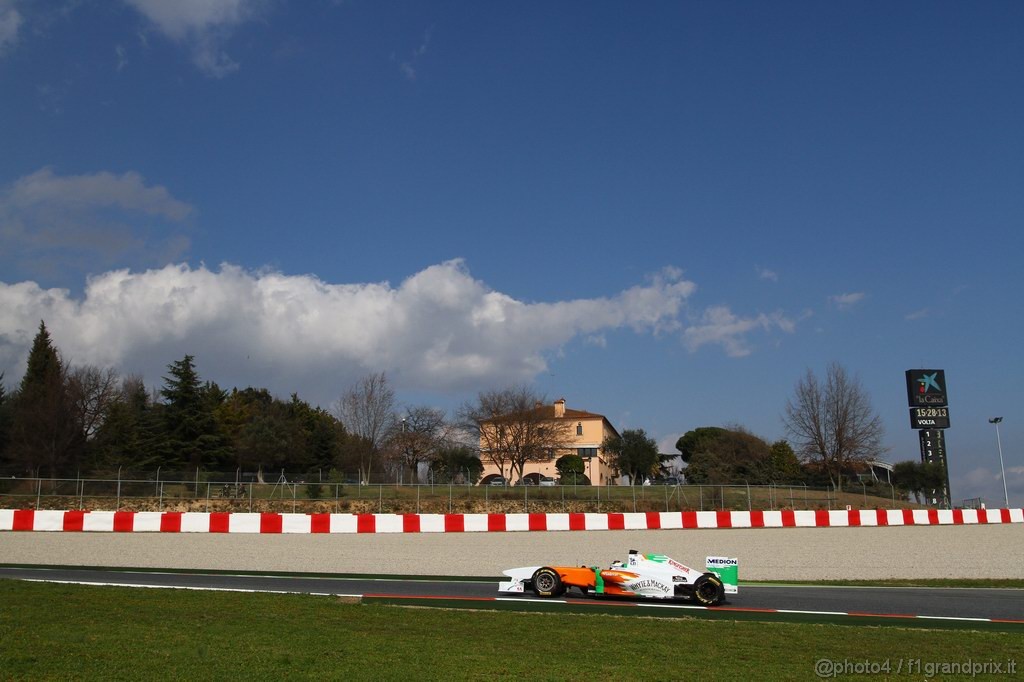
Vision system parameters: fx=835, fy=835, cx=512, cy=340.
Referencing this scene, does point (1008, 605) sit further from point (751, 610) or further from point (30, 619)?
point (30, 619)

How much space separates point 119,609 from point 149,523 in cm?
1421

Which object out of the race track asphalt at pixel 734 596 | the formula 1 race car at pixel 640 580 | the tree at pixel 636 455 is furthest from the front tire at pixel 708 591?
the tree at pixel 636 455

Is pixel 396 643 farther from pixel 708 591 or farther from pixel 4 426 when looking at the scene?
pixel 4 426

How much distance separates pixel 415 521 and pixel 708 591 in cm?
1415

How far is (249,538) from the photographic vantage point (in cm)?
2314

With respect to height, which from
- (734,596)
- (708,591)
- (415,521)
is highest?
(415,521)

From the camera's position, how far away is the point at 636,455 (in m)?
82.6

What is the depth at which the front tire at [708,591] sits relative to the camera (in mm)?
12969

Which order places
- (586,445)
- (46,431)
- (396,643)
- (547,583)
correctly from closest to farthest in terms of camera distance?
(396,643), (547,583), (46,431), (586,445)

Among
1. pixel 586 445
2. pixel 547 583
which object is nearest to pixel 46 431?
pixel 547 583

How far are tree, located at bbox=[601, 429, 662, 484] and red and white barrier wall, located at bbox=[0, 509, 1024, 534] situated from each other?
5165 centimetres

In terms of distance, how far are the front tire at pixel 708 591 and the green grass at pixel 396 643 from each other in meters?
1.98

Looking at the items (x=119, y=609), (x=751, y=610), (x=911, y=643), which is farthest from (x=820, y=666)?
(x=119, y=609)

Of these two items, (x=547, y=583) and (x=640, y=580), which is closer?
(x=640, y=580)
